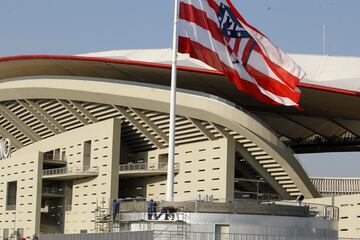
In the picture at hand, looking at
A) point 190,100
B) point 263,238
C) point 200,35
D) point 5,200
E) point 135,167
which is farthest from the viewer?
point 5,200

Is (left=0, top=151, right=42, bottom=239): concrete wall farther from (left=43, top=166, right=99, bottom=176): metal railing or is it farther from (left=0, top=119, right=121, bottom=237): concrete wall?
(left=43, top=166, right=99, bottom=176): metal railing

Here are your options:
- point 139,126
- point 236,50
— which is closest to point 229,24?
point 236,50

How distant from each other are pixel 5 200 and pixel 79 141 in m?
9.17

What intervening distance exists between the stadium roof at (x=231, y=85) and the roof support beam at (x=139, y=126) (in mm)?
2723

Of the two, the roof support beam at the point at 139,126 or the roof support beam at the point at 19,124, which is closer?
the roof support beam at the point at 139,126

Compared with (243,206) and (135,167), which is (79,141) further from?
(243,206)

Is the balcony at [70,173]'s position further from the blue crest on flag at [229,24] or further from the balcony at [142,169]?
the blue crest on flag at [229,24]

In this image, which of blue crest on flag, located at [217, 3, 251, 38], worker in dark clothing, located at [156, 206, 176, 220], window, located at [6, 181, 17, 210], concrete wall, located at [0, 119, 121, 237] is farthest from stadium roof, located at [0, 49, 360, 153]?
worker in dark clothing, located at [156, 206, 176, 220]

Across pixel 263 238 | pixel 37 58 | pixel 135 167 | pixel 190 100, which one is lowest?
pixel 263 238

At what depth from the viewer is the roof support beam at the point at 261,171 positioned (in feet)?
165

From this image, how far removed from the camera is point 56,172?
58.5m

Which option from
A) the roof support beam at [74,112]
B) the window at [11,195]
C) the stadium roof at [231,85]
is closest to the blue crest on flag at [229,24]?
the stadium roof at [231,85]

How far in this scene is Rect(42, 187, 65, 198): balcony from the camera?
5986 centimetres

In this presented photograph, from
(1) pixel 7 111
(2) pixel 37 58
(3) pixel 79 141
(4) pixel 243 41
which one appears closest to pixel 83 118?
(3) pixel 79 141
